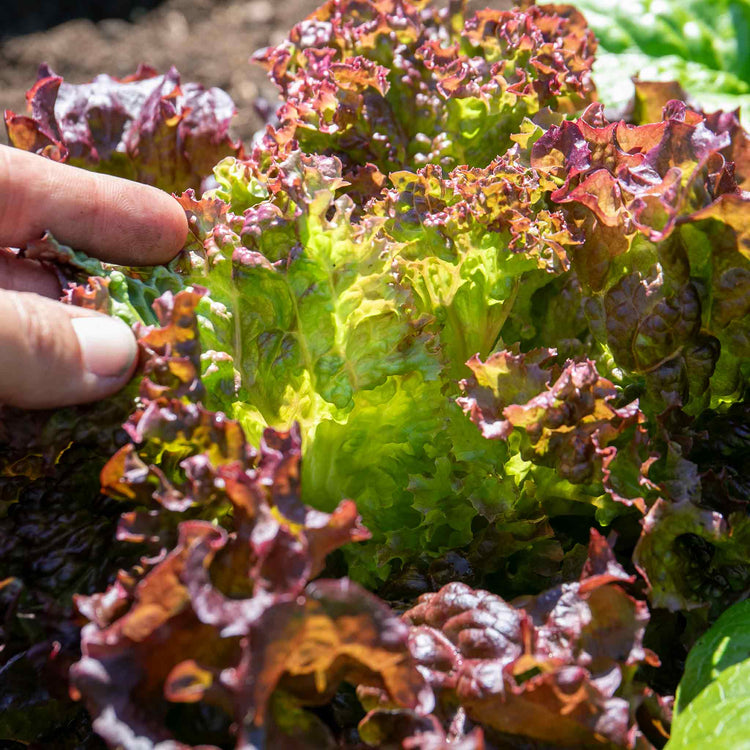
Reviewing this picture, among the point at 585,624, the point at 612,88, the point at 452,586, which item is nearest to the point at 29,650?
the point at 452,586

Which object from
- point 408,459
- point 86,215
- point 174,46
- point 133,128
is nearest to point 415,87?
point 133,128

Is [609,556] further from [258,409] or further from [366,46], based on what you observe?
[366,46]

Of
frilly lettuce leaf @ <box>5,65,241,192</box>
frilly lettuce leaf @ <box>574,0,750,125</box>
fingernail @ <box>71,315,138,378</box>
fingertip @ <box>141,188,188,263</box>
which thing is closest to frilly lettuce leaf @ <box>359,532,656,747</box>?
fingernail @ <box>71,315,138,378</box>

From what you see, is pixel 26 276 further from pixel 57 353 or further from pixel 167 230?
pixel 57 353

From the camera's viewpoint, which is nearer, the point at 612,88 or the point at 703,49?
the point at 612,88

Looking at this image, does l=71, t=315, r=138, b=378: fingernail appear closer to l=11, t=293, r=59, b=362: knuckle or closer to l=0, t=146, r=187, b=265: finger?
l=11, t=293, r=59, b=362: knuckle

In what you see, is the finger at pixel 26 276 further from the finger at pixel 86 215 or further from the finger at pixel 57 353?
the finger at pixel 57 353

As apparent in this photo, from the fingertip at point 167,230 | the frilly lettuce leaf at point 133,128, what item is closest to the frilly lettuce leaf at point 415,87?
the frilly lettuce leaf at point 133,128
